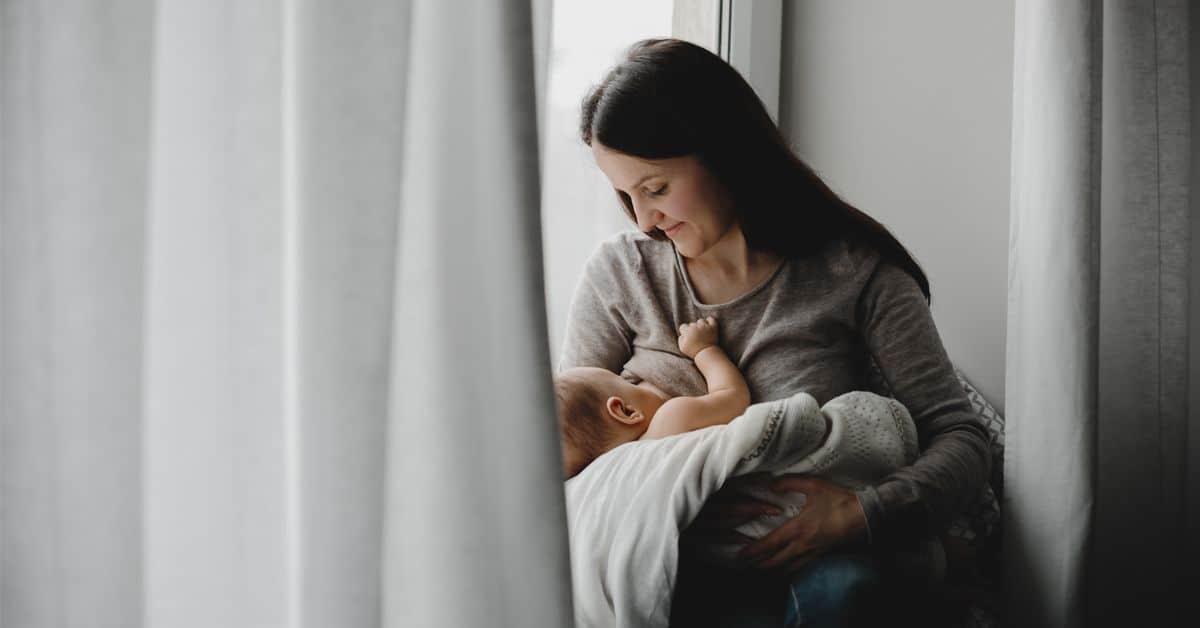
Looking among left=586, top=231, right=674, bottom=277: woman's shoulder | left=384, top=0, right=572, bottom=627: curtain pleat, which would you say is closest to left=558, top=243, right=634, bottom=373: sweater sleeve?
left=586, top=231, right=674, bottom=277: woman's shoulder

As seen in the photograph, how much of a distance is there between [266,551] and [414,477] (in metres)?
0.11

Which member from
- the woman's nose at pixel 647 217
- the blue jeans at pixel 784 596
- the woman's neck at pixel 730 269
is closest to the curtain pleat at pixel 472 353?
the blue jeans at pixel 784 596

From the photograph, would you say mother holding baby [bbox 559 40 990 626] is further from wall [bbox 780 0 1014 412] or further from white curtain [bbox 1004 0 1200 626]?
wall [bbox 780 0 1014 412]

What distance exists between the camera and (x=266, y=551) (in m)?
0.58

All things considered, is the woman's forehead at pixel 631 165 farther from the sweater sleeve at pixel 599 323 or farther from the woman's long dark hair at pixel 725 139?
the sweater sleeve at pixel 599 323

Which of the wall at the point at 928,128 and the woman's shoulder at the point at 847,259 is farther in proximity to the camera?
the wall at the point at 928,128

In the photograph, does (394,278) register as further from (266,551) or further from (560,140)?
(560,140)

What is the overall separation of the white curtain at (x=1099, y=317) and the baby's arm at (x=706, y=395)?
1.50 ft

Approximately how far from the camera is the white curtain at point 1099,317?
127 cm

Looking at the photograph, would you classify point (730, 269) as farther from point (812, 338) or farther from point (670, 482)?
point (670, 482)

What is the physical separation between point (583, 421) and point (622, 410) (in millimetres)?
71

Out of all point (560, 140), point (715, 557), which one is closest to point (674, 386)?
point (715, 557)

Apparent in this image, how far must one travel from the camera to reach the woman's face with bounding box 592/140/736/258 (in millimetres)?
1298

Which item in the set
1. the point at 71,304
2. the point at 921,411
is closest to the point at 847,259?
the point at 921,411
